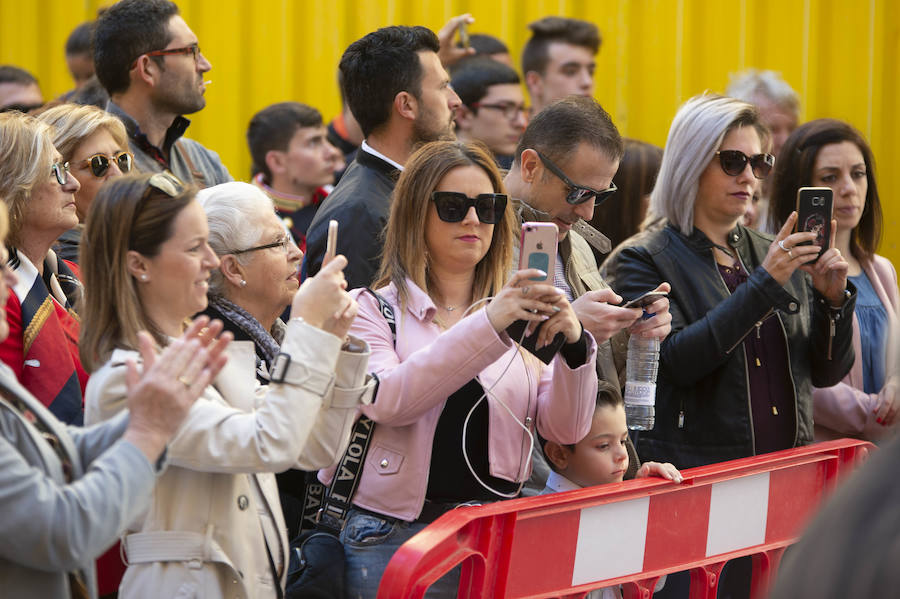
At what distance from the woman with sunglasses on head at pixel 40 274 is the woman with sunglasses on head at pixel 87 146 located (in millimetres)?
213

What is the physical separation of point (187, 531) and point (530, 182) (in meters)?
1.51

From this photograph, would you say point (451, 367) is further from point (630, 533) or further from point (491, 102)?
point (491, 102)

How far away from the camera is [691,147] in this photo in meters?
3.75

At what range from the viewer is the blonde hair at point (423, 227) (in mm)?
2896

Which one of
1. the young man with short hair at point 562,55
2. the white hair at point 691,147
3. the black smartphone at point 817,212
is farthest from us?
the young man with short hair at point 562,55

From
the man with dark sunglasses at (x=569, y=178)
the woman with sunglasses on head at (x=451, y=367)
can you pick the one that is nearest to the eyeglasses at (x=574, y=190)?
the man with dark sunglasses at (x=569, y=178)

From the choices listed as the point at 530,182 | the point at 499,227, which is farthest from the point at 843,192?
the point at 499,227

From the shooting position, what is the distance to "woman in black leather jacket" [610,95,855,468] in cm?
344

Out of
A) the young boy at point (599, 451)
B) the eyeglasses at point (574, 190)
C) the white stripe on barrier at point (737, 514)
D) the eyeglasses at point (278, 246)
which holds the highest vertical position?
the eyeglasses at point (574, 190)

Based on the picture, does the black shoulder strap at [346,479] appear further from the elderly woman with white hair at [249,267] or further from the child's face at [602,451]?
the child's face at [602,451]

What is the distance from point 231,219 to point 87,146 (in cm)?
83

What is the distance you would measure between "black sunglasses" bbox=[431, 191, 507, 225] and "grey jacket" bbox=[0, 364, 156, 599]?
3.67 feet

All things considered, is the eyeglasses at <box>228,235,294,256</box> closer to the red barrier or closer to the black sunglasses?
the black sunglasses

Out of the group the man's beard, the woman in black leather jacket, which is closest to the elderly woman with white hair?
the man's beard
